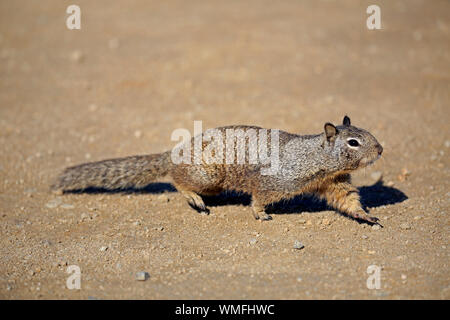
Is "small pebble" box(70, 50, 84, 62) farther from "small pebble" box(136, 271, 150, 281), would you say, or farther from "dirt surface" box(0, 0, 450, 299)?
"small pebble" box(136, 271, 150, 281)

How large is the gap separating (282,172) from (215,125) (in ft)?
10.8

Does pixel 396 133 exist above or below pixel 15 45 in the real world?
below

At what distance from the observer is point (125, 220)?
20.4 feet

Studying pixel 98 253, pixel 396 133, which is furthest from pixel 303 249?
pixel 396 133

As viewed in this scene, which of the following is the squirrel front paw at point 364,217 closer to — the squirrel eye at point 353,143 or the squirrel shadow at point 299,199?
the squirrel shadow at point 299,199

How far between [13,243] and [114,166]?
1590 millimetres

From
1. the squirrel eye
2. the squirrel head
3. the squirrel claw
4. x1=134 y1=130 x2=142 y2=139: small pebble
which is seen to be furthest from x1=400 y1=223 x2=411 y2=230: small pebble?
x1=134 y1=130 x2=142 y2=139: small pebble

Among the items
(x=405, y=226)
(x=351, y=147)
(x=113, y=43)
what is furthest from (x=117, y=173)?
(x=113, y=43)

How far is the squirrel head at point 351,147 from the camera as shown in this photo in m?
5.69

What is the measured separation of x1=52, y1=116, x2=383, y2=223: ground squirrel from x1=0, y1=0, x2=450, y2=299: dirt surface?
273 mm

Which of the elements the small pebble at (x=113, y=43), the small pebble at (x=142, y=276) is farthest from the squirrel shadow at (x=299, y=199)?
the small pebble at (x=113, y=43)

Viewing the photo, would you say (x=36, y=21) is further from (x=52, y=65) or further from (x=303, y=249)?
(x=303, y=249)
